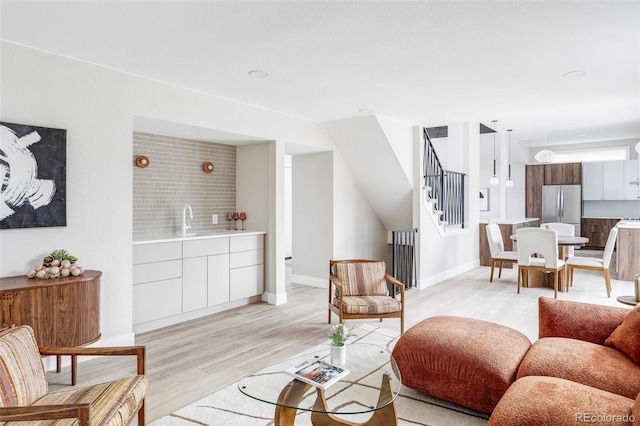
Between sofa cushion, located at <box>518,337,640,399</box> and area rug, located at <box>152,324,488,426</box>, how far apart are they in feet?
1.71

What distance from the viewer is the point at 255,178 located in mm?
5465

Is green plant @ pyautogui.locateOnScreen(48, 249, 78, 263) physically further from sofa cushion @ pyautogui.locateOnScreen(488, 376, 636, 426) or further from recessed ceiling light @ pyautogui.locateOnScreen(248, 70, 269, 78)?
sofa cushion @ pyautogui.locateOnScreen(488, 376, 636, 426)

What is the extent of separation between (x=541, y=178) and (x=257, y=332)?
381 inches

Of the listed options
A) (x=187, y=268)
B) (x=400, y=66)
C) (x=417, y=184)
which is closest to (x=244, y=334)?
(x=187, y=268)

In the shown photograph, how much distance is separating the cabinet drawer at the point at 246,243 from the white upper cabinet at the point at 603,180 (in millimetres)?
9157

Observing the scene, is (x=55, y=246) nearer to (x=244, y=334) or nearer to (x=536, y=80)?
(x=244, y=334)

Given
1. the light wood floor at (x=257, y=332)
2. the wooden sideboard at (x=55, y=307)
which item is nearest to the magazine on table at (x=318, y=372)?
the light wood floor at (x=257, y=332)

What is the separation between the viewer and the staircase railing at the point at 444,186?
22.0 ft

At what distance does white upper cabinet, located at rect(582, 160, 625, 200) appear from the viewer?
9859mm

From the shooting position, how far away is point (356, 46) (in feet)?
10.1

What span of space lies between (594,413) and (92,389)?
2308mm

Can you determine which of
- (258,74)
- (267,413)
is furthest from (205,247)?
(267,413)

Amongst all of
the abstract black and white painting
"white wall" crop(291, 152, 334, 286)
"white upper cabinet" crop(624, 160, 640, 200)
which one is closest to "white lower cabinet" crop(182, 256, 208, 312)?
the abstract black and white painting

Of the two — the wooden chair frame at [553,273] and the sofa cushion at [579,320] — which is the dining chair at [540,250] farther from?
the sofa cushion at [579,320]
